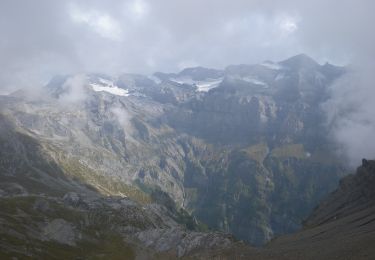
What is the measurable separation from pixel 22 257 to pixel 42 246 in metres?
28.6

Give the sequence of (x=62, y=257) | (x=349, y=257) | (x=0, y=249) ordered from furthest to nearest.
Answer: (x=62, y=257) < (x=0, y=249) < (x=349, y=257)

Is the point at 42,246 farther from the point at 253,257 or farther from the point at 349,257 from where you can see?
the point at 349,257

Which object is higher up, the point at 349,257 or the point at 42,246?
the point at 42,246

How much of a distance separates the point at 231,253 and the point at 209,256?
8.54 metres

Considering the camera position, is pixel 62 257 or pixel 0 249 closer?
pixel 0 249

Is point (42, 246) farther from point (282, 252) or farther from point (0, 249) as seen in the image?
point (282, 252)

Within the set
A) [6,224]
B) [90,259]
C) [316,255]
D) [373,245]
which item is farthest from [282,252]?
[6,224]

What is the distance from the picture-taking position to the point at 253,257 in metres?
183

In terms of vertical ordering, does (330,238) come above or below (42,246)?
below

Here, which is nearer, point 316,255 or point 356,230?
point 316,255

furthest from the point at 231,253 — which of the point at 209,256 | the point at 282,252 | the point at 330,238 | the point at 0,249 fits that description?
the point at 0,249

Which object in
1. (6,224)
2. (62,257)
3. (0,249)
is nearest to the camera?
(0,249)

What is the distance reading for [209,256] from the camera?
19688cm

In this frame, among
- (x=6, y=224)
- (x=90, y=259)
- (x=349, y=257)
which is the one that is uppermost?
(x=6, y=224)
